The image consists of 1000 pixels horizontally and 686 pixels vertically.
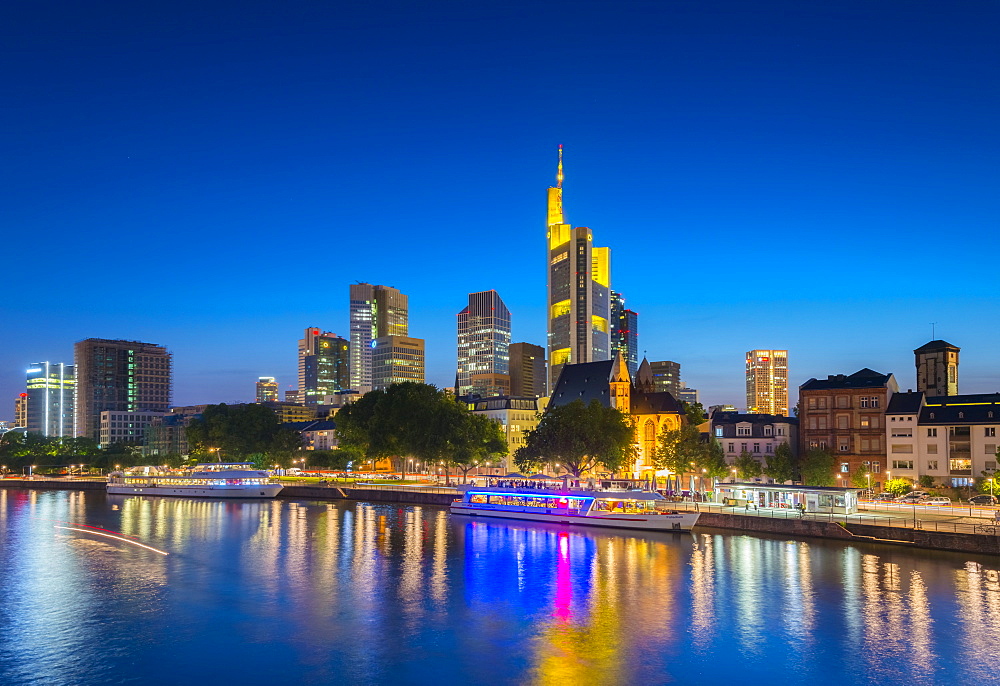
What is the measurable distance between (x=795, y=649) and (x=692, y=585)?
14.0 m

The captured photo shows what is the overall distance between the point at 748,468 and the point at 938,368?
48.9 metres

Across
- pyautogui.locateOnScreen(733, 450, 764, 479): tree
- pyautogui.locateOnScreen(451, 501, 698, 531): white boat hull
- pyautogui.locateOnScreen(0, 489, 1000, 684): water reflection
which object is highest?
pyautogui.locateOnScreen(733, 450, 764, 479): tree

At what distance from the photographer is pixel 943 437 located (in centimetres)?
10400

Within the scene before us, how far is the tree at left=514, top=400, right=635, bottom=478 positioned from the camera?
12212 centimetres

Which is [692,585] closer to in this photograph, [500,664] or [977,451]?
[500,664]

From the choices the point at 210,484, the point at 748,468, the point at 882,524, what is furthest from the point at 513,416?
the point at 882,524

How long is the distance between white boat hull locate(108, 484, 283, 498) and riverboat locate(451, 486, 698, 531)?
41186mm

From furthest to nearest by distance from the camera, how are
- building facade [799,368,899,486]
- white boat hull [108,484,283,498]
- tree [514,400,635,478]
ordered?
white boat hull [108,484,283,498]
tree [514,400,635,478]
building facade [799,368,899,486]

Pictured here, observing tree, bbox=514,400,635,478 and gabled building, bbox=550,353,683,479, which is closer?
A: tree, bbox=514,400,635,478

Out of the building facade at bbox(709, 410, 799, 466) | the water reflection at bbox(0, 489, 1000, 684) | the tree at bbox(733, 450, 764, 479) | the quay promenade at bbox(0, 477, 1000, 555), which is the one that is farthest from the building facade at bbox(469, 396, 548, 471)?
the water reflection at bbox(0, 489, 1000, 684)

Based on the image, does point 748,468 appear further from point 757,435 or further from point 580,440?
point 580,440

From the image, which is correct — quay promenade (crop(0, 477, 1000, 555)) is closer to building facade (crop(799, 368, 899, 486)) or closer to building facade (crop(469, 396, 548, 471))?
building facade (crop(799, 368, 899, 486))

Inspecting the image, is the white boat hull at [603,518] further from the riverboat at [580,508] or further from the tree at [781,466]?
the tree at [781,466]

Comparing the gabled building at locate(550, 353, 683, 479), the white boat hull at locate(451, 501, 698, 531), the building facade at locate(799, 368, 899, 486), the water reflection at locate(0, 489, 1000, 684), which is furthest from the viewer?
the gabled building at locate(550, 353, 683, 479)
